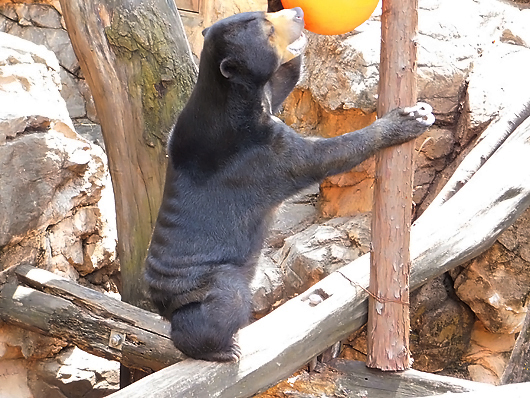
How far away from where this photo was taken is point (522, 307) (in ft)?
15.2

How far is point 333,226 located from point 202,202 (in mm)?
2282

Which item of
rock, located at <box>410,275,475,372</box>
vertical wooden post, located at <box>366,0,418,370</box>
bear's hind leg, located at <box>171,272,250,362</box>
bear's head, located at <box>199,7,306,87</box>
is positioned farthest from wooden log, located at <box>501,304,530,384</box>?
rock, located at <box>410,275,475,372</box>

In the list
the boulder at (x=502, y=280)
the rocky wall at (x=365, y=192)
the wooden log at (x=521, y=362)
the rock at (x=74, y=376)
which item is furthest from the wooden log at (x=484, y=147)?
the rock at (x=74, y=376)

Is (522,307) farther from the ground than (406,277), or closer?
closer

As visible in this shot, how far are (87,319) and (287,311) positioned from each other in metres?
1.43

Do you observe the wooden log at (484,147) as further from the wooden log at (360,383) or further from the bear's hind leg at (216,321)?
the bear's hind leg at (216,321)

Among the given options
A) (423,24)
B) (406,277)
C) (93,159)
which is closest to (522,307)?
(406,277)

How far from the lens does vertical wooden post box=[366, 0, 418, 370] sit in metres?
2.71

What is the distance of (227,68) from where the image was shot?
9.15 ft

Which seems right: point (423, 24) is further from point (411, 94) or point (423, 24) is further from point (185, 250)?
point (185, 250)

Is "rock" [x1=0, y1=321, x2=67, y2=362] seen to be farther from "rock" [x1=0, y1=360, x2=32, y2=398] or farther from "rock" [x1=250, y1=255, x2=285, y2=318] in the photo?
"rock" [x1=250, y1=255, x2=285, y2=318]

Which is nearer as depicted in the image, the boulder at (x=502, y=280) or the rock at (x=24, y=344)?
the rock at (x=24, y=344)

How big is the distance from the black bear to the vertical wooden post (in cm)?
11

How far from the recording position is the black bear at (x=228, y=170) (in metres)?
2.79
